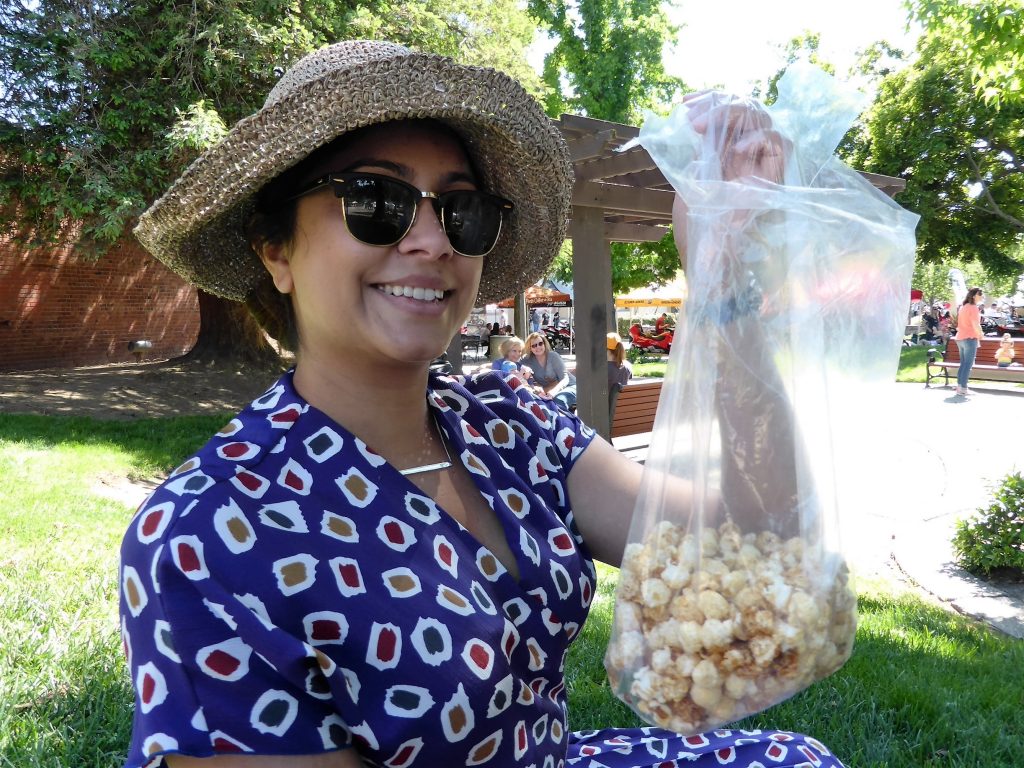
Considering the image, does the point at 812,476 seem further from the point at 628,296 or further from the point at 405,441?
the point at 628,296

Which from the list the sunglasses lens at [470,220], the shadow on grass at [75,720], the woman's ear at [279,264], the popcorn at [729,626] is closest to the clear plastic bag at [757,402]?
the popcorn at [729,626]

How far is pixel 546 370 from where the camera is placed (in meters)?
8.77

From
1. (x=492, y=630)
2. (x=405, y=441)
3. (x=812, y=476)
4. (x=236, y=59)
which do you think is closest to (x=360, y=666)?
(x=492, y=630)

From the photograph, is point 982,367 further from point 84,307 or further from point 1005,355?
point 84,307

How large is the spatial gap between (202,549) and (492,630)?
46 centimetres

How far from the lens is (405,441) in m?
1.49

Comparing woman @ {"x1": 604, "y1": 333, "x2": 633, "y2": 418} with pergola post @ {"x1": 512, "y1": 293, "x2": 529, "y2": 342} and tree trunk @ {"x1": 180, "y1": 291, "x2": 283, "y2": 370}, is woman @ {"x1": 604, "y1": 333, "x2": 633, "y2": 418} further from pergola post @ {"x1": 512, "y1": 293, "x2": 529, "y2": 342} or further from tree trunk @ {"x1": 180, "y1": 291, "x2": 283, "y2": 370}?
pergola post @ {"x1": 512, "y1": 293, "x2": 529, "y2": 342}

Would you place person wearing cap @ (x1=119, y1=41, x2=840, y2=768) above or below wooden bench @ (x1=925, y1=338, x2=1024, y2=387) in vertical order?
above

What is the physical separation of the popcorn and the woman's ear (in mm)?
849

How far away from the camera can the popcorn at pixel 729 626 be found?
44.5 inches

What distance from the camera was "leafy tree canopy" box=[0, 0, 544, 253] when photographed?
326 inches

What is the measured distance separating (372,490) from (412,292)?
1.17 ft

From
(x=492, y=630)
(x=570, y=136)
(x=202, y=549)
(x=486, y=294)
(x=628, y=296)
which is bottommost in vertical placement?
(x=628, y=296)

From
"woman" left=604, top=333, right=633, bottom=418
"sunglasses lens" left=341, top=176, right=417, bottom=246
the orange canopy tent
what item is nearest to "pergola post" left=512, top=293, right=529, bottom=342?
"woman" left=604, top=333, right=633, bottom=418
